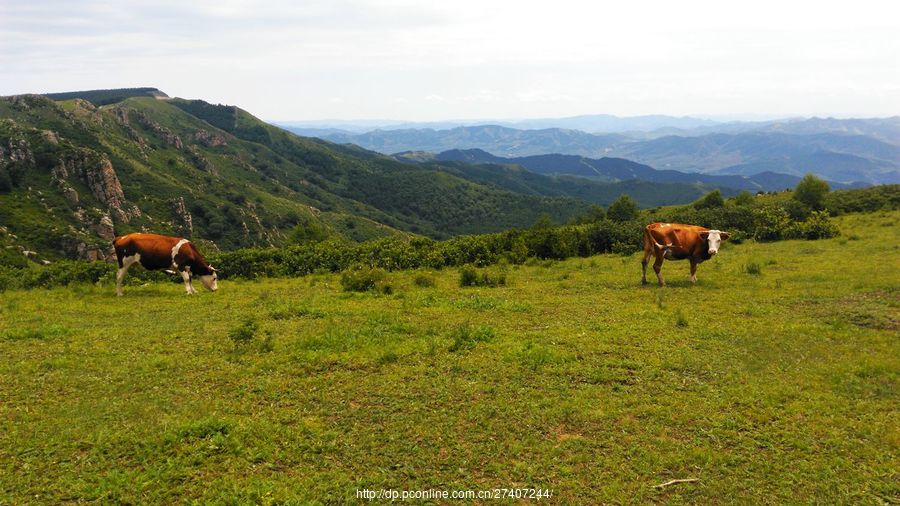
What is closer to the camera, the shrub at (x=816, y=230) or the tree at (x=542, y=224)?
the shrub at (x=816, y=230)

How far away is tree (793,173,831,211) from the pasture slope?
3298 cm

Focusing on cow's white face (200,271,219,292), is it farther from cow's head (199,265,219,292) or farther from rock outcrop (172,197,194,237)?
rock outcrop (172,197,194,237)

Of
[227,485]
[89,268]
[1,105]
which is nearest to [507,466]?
[227,485]

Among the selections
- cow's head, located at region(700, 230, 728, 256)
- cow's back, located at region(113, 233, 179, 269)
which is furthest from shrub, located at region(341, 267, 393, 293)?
cow's head, located at region(700, 230, 728, 256)

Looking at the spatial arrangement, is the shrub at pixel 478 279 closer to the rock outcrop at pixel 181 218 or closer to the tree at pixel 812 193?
the tree at pixel 812 193

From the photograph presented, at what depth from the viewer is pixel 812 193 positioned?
144 feet

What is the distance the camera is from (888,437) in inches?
301

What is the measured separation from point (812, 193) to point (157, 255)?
5165 cm

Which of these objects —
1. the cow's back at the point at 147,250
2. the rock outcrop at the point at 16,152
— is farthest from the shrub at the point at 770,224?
the rock outcrop at the point at 16,152

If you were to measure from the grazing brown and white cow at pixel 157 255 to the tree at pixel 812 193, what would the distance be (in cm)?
4810

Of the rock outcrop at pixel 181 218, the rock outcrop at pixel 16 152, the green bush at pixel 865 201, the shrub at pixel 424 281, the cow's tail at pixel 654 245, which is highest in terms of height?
the rock outcrop at pixel 16 152

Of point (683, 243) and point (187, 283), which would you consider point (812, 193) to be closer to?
point (683, 243)

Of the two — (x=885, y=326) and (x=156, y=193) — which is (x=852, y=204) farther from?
(x=156, y=193)

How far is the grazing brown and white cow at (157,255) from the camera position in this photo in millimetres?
17984
